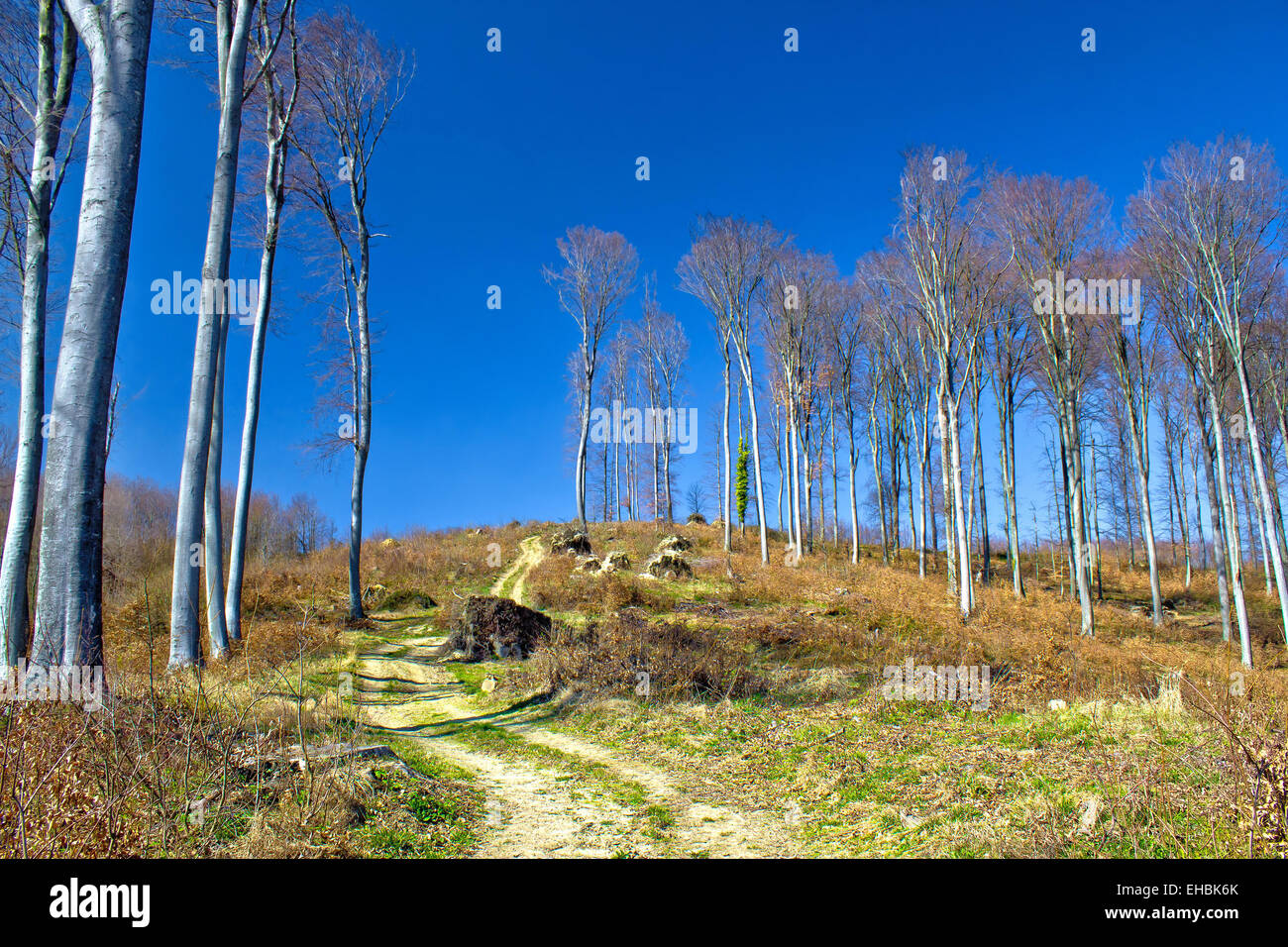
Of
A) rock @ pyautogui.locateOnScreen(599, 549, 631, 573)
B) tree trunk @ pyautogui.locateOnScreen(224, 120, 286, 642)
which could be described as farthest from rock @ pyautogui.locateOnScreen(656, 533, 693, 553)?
tree trunk @ pyautogui.locateOnScreen(224, 120, 286, 642)

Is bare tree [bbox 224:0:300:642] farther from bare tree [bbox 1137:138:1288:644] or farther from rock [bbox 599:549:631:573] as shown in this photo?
bare tree [bbox 1137:138:1288:644]

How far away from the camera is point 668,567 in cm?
2098

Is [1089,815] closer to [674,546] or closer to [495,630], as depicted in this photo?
[495,630]

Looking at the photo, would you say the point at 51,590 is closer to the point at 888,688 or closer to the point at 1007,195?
the point at 888,688

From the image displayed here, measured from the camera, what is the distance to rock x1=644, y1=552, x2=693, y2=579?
20.6m

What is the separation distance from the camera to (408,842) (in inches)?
178

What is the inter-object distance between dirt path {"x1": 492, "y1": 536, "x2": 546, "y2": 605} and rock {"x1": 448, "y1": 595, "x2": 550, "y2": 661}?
439 centimetres

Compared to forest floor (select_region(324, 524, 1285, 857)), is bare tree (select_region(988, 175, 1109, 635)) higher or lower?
higher

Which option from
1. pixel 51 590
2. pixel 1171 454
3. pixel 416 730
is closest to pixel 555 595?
pixel 416 730

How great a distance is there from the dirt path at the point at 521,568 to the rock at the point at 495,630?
14.4ft

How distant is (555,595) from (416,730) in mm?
9235

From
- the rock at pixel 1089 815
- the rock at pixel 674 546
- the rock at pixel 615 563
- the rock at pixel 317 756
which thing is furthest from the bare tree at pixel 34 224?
the rock at pixel 674 546

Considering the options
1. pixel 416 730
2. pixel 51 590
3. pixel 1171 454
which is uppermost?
pixel 1171 454
